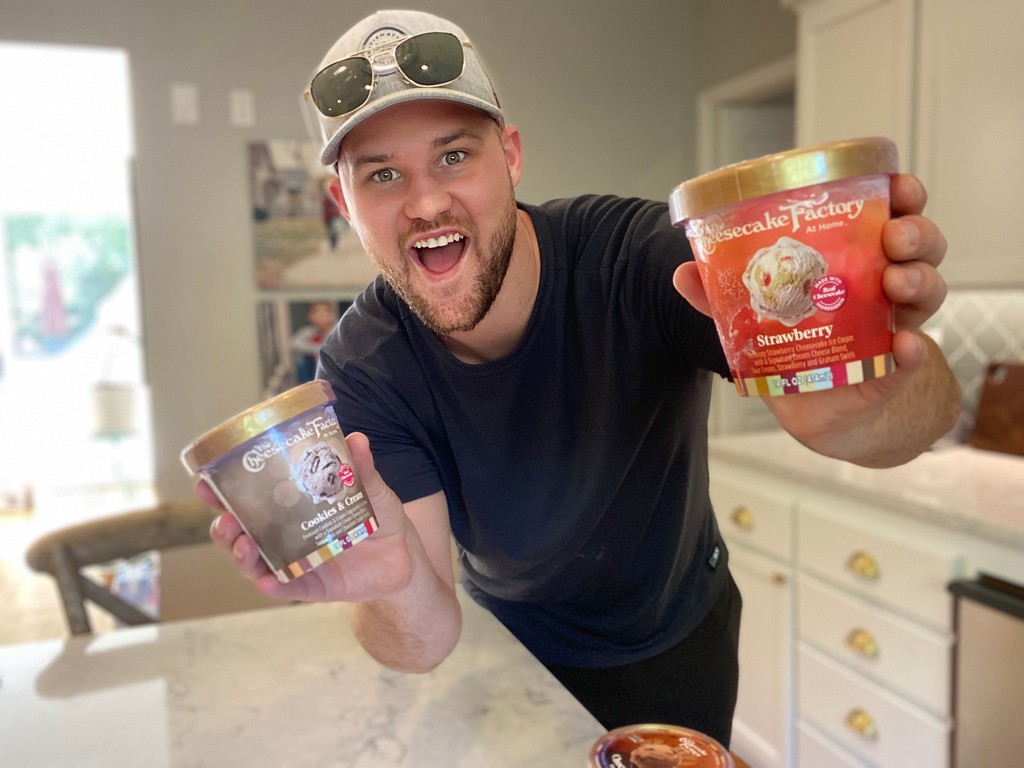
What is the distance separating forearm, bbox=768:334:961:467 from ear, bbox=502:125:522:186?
47cm

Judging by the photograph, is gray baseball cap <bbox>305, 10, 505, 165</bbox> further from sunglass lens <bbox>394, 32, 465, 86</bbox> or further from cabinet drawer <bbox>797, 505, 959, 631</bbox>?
cabinet drawer <bbox>797, 505, 959, 631</bbox>

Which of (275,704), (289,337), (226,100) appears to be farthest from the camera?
(289,337)

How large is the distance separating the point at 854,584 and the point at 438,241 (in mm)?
1366

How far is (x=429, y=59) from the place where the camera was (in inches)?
30.2

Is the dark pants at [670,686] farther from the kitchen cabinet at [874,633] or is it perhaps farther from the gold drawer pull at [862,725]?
the gold drawer pull at [862,725]

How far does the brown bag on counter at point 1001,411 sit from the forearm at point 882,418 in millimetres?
1544

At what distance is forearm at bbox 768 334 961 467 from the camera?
0.58 m

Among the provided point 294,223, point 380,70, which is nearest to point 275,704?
point 380,70

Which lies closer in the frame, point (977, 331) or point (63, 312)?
point (977, 331)

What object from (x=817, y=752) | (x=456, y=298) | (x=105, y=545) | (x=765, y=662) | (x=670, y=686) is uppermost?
(x=456, y=298)

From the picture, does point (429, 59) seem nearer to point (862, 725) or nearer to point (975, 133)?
point (975, 133)

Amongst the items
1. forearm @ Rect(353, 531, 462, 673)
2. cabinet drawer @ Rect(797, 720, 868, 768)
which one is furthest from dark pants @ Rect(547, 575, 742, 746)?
cabinet drawer @ Rect(797, 720, 868, 768)

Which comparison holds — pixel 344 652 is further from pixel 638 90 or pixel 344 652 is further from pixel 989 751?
pixel 638 90

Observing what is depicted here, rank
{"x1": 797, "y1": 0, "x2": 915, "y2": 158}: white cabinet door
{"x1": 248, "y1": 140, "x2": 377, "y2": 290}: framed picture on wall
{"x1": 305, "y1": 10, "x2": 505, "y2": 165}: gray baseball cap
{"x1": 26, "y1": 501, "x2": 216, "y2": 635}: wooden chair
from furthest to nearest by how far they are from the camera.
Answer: {"x1": 248, "y1": 140, "x2": 377, "y2": 290}: framed picture on wall, {"x1": 797, "y1": 0, "x2": 915, "y2": 158}: white cabinet door, {"x1": 26, "y1": 501, "x2": 216, "y2": 635}: wooden chair, {"x1": 305, "y1": 10, "x2": 505, "y2": 165}: gray baseball cap
